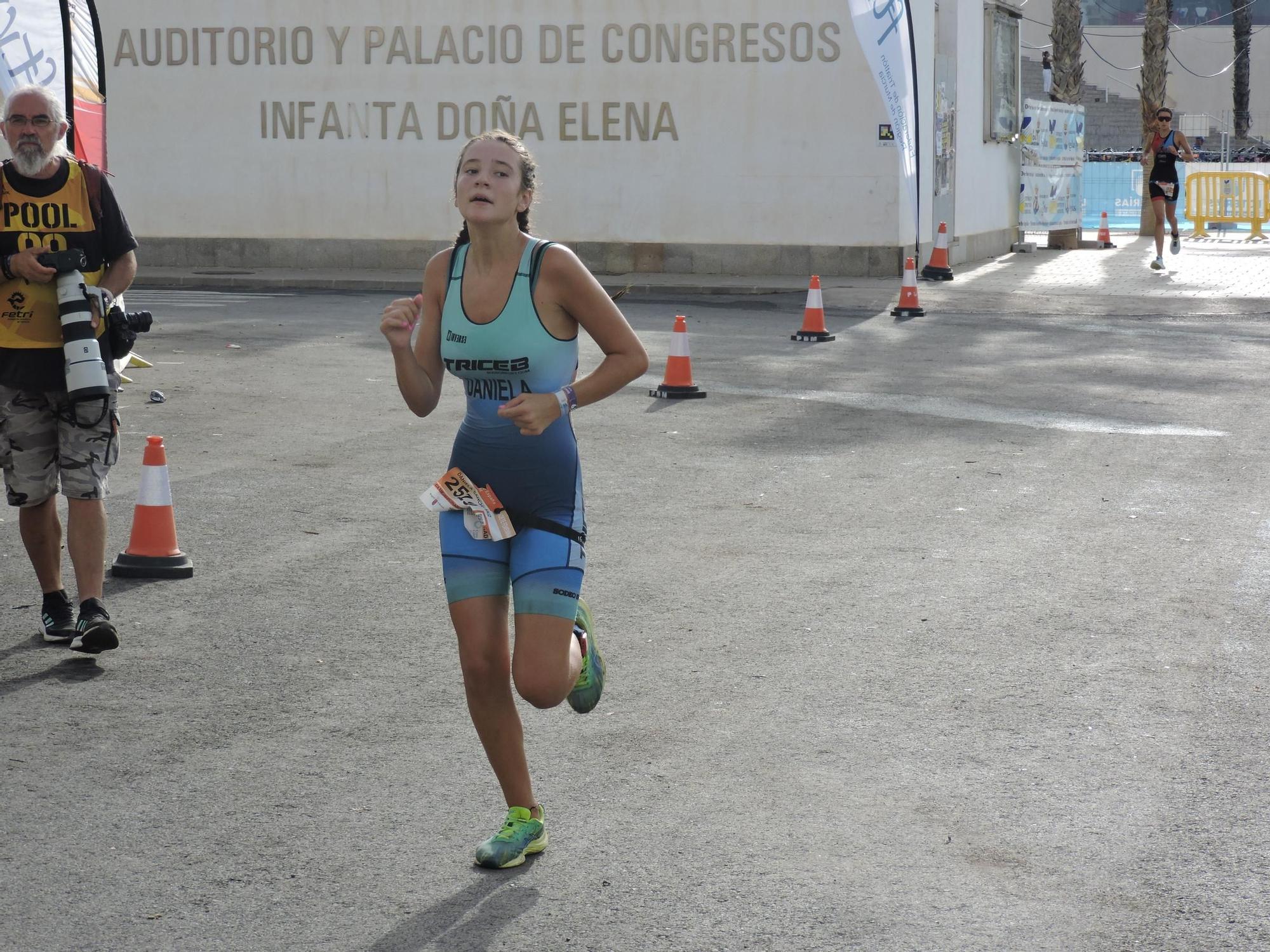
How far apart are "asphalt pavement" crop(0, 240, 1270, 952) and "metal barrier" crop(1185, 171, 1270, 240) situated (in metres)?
21.8

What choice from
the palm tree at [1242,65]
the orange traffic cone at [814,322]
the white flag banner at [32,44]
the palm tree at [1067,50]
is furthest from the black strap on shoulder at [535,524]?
the palm tree at [1242,65]

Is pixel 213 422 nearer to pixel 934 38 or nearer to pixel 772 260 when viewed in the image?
pixel 772 260

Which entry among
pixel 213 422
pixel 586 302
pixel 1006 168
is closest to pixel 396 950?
pixel 586 302

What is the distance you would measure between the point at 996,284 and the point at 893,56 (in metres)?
4.40

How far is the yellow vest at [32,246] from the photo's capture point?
6121 millimetres

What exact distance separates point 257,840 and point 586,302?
162cm

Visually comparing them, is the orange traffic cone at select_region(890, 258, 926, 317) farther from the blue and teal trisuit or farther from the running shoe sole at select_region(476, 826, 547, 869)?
the running shoe sole at select_region(476, 826, 547, 869)

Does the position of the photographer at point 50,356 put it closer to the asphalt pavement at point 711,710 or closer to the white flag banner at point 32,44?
the asphalt pavement at point 711,710

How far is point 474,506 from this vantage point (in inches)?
168

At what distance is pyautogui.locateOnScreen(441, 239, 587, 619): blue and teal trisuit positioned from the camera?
14.1 feet

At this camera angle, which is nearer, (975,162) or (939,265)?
(939,265)

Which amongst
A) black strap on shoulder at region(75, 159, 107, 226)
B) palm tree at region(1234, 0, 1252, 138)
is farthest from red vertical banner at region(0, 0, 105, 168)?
palm tree at region(1234, 0, 1252, 138)

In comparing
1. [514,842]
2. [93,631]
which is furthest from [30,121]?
[514,842]

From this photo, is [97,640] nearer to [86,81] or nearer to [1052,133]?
[86,81]
